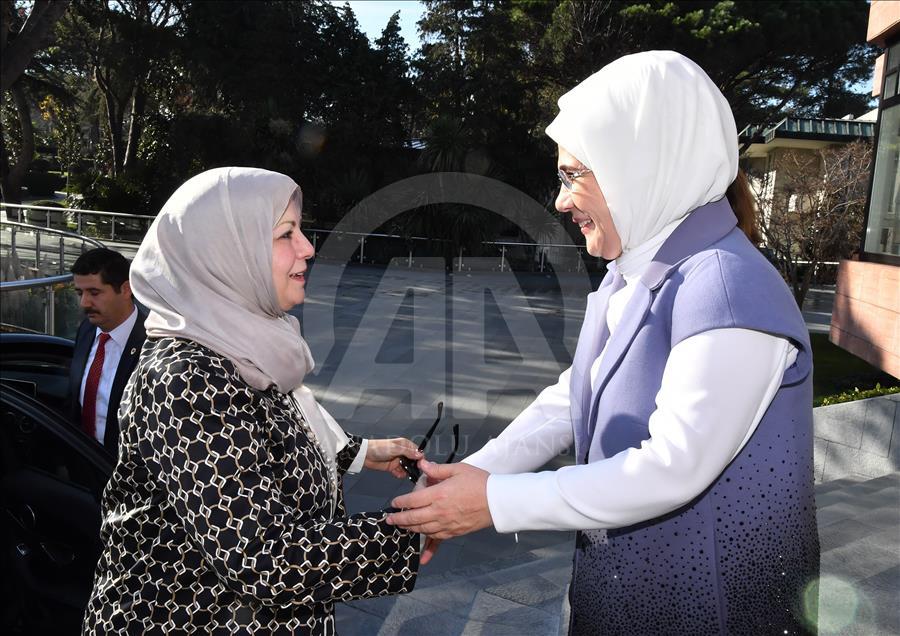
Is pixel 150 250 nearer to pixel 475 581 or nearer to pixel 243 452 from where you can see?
pixel 243 452

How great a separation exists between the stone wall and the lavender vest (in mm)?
5477

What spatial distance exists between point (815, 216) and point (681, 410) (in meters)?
13.5

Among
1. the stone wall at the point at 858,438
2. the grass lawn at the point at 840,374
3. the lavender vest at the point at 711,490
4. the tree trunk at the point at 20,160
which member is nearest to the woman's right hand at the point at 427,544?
the lavender vest at the point at 711,490

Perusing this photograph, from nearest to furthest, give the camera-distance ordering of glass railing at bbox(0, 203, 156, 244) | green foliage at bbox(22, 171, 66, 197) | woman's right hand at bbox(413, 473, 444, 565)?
woman's right hand at bbox(413, 473, 444, 565)
glass railing at bbox(0, 203, 156, 244)
green foliage at bbox(22, 171, 66, 197)

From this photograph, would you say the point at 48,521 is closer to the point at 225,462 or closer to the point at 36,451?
the point at 36,451

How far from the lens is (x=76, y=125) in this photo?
138 feet

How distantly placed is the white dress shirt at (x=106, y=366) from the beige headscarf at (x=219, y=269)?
2.22m

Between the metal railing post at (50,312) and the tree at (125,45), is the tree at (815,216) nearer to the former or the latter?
the metal railing post at (50,312)

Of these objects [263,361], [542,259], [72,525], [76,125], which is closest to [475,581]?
[72,525]

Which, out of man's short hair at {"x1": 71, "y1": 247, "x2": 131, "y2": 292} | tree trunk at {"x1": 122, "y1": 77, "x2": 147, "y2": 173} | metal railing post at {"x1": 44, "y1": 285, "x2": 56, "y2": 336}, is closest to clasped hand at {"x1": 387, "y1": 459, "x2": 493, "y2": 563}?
man's short hair at {"x1": 71, "y1": 247, "x2": 131, "y2": 292}

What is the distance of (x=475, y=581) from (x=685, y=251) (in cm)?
315

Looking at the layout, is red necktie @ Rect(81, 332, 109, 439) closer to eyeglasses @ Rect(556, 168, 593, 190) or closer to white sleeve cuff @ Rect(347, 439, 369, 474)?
white sleeve cuff @ Rect(347, 439, 369, 474)

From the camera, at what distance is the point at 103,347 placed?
13.0ft

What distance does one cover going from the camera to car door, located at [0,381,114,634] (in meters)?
2.87
